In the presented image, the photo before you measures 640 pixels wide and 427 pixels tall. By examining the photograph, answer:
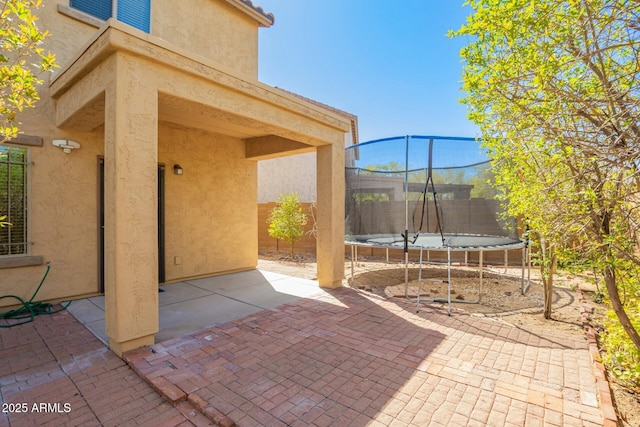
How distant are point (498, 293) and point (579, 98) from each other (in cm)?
543

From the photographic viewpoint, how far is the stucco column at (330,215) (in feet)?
21.5

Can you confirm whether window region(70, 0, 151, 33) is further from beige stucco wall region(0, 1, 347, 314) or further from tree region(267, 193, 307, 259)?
tree region(267, 193, 307, 259)

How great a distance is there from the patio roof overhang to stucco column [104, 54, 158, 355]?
200mm

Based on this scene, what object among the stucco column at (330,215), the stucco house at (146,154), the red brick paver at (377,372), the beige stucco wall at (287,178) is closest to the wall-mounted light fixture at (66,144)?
the stucco house at (146,154)

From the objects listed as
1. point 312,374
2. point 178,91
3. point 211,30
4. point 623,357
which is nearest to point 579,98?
point 623,357

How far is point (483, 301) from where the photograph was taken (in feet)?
20.8

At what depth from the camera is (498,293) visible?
6.95m

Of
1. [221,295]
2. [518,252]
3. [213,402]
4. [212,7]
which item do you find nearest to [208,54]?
[212,7]

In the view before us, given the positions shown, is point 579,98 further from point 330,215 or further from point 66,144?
point 66,144

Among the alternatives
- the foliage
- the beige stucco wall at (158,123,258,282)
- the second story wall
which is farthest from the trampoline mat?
the second story wall

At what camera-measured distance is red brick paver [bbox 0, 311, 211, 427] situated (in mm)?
2574

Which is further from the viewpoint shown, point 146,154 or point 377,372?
point 146,154

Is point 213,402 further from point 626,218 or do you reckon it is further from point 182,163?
point 182,163

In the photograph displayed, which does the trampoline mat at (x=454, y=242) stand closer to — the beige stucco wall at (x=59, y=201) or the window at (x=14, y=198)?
the beige stucco wall at (x=59, y=201)
